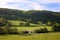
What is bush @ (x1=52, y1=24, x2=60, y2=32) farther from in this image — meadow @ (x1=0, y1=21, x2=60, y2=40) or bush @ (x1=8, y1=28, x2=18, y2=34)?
bush @ (x1=8, y1=28, x2=18, y2=34)

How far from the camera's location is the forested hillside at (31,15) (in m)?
4.85

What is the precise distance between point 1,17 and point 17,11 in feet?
1.92

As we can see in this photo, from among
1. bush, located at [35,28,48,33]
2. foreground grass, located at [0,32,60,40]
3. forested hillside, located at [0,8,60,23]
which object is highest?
forested hillside, located at [0,8,60,23]

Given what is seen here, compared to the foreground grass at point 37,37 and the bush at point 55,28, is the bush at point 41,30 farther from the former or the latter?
the bush at point 55,28

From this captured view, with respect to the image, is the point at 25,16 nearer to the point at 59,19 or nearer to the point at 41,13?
the point at 41,13

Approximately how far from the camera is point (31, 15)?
16.7 feet

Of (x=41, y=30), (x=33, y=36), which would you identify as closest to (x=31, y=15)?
(x=41, y=30)

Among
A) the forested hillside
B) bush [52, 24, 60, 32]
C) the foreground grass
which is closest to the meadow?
the foreground grass

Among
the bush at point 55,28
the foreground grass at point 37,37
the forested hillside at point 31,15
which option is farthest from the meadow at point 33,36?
the forested hillside at point 31,15

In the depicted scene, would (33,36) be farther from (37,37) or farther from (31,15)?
(31,15)

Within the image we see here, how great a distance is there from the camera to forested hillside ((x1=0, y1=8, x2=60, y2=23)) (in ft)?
15.9

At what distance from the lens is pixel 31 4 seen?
5.10m

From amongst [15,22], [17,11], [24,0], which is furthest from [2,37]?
[24,0]

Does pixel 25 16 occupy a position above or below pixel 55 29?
above
